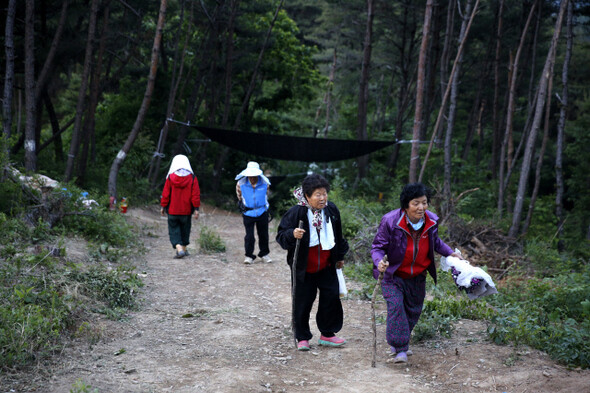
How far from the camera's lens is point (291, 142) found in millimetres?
14703

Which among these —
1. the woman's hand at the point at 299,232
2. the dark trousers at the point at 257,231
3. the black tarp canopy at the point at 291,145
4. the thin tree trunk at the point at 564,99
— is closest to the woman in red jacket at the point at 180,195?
the dark trousers at the point at 257,231

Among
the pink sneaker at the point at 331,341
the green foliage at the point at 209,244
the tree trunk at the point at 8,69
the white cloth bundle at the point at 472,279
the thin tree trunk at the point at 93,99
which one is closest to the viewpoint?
the white cloth bundle at the point at 472,279

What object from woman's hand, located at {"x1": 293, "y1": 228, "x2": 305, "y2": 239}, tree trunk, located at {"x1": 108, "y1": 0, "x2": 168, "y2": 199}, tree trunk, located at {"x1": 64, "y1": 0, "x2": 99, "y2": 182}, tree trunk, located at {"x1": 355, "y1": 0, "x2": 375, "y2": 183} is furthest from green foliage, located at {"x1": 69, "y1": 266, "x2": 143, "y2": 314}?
tree trunk, located at {"x1": 355, "y1": 0, "x2": 375, "y2": 183}

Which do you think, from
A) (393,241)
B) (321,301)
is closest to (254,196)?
(321,301)

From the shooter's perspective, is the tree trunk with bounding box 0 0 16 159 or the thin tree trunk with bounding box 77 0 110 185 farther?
the thin tree trunk with bounding box 77 0 110 185

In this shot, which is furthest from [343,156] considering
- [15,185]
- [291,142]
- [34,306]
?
[34,306]

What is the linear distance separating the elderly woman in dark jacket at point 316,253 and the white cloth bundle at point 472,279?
0.98m

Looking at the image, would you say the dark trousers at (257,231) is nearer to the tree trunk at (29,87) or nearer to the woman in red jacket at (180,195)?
the woman in red jacket at (180,195)

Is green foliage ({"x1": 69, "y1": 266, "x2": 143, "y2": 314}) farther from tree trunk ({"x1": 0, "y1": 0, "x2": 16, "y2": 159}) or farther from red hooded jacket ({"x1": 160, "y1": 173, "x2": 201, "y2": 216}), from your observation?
tree trunk ({"x1": 0, "y1": 0, "x2": 16, "y2": 159})

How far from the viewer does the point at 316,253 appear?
495 cm

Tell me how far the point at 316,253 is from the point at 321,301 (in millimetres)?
474

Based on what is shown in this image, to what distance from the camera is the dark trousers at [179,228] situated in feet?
29.6

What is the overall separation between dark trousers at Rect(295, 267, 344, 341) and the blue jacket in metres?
3.94

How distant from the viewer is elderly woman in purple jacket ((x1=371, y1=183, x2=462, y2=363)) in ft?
15.0
